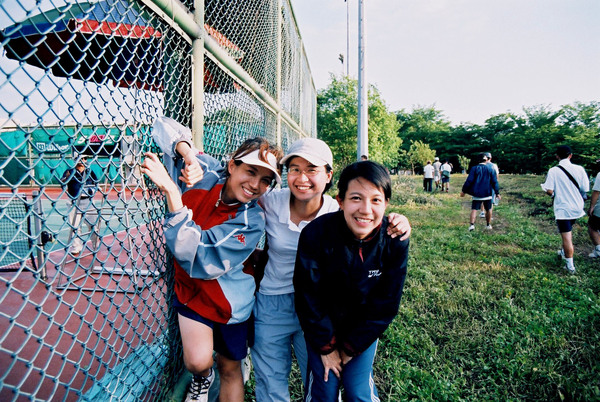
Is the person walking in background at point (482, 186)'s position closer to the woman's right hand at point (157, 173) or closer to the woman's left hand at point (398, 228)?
the woman's left hand at point (398, 228)

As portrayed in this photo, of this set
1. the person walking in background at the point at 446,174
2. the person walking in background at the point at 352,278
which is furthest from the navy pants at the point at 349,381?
the person walking in background at the point at 446,174

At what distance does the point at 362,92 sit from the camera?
9000 millimetres

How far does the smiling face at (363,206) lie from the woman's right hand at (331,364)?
0.75m

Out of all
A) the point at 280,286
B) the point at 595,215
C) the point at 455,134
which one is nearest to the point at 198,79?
the point at 280,286

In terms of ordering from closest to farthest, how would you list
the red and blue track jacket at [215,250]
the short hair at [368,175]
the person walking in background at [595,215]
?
the red and blue track jacket at [215,250] < the short hair at [368,175] < the person walking in background at [595,215]

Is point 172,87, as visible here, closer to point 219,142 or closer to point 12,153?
point 219,142

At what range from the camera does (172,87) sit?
1938 millimetres

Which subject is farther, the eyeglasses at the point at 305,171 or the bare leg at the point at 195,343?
the eyeglasses at the point at 305,171

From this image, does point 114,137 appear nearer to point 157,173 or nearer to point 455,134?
point 157,173

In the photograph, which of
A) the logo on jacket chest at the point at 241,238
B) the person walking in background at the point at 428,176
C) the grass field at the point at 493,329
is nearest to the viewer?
the logo on jacket chest at the point at 241,238

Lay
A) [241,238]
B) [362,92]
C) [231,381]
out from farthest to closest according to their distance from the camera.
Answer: [362,92] < [231,381] < [241,238]

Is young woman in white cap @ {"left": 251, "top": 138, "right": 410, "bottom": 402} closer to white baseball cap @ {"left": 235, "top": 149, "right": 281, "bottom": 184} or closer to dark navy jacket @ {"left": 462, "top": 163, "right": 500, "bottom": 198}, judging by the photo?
white baseball cap @ {"left": 235, "top": 149, "right": 281, "bottom": 184}

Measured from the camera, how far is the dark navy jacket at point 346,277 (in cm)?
193

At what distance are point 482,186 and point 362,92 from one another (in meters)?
3.88
